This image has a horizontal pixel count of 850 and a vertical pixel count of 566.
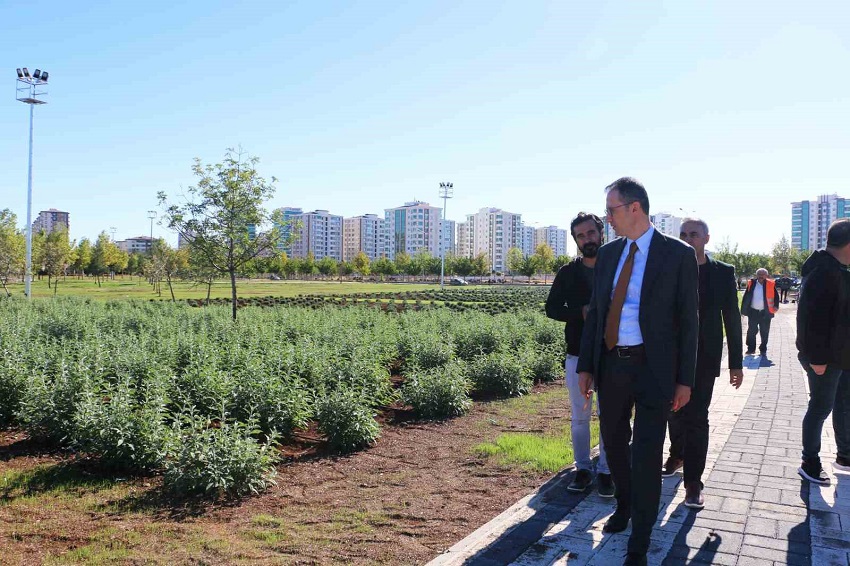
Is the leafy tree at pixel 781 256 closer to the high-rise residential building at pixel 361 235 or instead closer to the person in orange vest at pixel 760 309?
the person in orange vest at pixel 760 309

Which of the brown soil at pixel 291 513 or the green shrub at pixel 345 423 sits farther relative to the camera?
the green shrub at pixel 345 423

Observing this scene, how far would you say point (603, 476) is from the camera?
447 centimetres

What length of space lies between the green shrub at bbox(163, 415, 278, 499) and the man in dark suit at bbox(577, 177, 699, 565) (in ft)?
8.94

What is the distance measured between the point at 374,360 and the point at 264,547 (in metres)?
4.60

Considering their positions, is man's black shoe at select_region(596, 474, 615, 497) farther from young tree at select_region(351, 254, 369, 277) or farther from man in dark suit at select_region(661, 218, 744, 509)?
young tree at select_region(351, 254, 369, 277)

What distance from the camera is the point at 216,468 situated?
4.48 m

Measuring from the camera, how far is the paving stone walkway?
11.1 ft

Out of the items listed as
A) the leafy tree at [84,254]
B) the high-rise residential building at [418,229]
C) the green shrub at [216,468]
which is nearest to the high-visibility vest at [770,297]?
the green shrub at [216,468]

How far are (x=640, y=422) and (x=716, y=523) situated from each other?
1.15 meters

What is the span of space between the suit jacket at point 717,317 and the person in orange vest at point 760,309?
31.8ft

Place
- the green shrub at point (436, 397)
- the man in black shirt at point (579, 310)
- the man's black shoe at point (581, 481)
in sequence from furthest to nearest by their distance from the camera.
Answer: the green shrub at point (436, 397)
the man's black shoe at point (581, 481)
the man in black shirt at point (579, 310)

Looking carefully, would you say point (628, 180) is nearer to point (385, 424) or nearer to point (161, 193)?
point (385, 424)

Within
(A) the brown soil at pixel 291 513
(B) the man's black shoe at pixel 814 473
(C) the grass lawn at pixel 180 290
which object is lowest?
(A) the brown soil at pixel 291 513

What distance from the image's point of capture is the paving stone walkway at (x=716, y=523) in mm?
3391
